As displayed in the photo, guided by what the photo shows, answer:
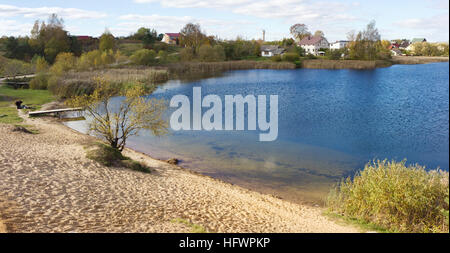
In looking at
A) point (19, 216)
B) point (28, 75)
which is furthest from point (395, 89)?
point (28, 75)

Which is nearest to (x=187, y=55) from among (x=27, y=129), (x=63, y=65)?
(x=63, y=65)

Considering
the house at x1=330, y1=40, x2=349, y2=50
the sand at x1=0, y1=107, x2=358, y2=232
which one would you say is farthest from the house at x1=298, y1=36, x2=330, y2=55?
the sand at x1=0, y1=107, x2=358, y2=232

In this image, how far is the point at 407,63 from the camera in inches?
Answer: 3265

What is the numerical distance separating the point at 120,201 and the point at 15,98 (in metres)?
30.9

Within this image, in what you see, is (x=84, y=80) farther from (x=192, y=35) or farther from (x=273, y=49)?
(x=273, y=49)

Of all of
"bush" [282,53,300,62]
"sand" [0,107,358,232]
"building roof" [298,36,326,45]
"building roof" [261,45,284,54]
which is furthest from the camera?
"building roof" [298,36,326,45]

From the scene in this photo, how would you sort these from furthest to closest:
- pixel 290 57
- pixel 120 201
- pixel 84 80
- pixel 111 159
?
pixel 290 57 → pixel 84 80 → pixel 111 159 → pixel 120 201

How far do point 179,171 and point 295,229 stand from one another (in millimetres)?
8591

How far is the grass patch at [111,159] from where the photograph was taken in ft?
56.0

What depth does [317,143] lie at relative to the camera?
2366cm

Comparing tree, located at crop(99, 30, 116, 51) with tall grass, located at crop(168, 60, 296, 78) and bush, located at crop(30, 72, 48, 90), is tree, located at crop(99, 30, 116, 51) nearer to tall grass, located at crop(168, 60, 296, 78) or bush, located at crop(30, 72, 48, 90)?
tall grass, located at crop(168, 60, 296, 78)

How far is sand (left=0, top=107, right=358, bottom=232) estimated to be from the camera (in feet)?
33.7

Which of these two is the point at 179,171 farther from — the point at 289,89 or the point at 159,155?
the point at 289,89

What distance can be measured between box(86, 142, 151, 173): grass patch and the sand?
1.44ft
